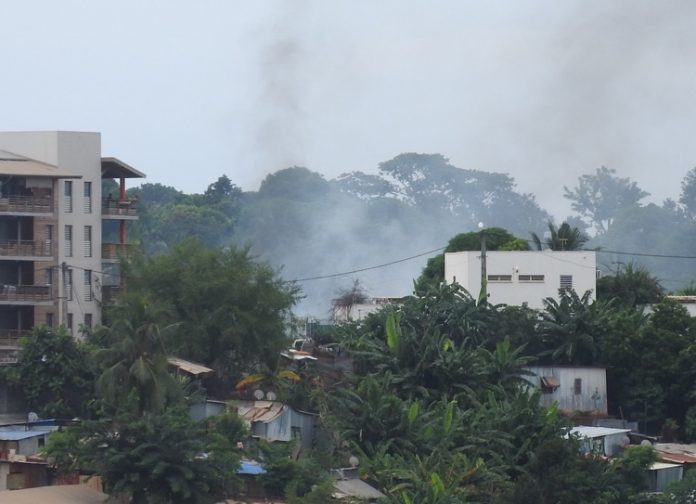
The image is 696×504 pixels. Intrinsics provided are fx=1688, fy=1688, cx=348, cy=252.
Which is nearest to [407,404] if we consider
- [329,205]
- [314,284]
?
[314,284]

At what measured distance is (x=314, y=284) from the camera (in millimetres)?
97312

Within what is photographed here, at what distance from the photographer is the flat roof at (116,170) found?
57.5 meters

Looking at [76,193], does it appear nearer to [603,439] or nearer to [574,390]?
[574,390]

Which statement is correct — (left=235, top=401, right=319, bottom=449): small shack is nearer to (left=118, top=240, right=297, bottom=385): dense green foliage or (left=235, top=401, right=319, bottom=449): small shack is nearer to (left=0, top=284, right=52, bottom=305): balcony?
(left=118, top=240, right=297, bottom=385): dense green foliage

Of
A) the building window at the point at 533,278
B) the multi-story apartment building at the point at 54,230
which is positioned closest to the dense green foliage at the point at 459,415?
the building window at the point at 533,278

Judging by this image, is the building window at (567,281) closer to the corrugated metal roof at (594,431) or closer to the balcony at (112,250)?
the corrugated metal roof at (594,431)

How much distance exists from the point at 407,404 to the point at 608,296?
15.3 metres

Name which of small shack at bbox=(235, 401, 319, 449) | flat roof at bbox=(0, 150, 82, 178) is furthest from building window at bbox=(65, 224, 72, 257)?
small shack at bbox=(235, 401, 319, 449)

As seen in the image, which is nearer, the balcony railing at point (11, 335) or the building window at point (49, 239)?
the balcony railing at point (11, 335)

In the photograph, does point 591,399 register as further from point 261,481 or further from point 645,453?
point 261,481

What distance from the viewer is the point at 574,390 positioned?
1944 inches

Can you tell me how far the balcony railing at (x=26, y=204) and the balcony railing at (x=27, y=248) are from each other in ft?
3.31

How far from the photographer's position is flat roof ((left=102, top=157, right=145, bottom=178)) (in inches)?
2262

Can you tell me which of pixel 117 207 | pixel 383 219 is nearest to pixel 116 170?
pixel 117 207
